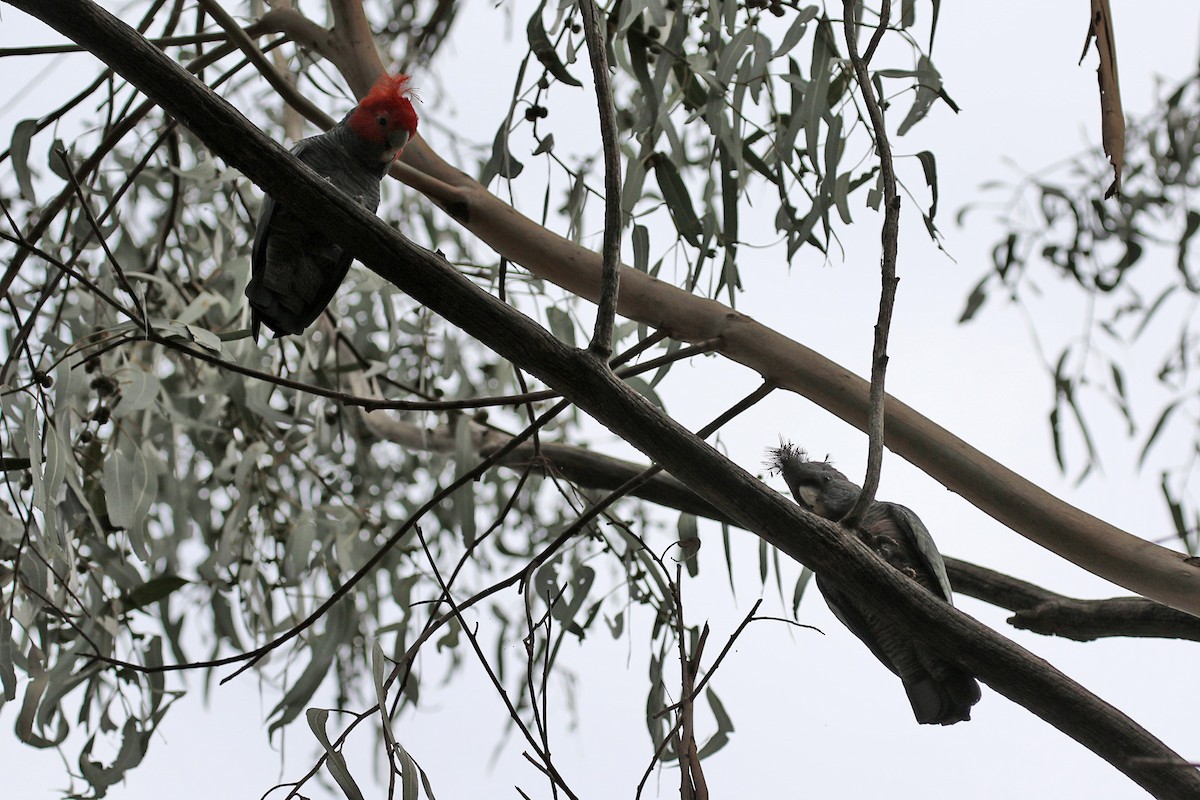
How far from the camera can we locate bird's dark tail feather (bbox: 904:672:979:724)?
138 centimetres

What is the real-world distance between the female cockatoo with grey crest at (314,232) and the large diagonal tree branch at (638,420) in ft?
1.76

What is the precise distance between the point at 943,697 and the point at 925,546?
220 millimetres

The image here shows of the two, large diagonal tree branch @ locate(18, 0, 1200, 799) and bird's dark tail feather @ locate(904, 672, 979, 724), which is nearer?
large diagonal tree branch @ locate(18, 0, 1200, 799)

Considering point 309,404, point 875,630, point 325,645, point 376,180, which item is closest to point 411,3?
point 309,404

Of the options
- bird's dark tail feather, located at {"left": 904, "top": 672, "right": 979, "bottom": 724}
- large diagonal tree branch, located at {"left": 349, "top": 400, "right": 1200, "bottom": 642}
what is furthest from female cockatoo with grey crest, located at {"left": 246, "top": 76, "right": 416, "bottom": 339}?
bird's dark tail feather, located at {"left": 904, "top": 672, "right": 979, "bottom": 724}

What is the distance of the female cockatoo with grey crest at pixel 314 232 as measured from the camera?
1.57 metres

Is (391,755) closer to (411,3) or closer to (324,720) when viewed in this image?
(324,720)

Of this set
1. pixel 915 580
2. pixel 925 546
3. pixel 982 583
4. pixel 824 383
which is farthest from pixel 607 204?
pixel 982 583

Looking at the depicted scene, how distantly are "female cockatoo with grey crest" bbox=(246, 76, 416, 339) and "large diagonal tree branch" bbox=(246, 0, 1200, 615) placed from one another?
55 millimetres

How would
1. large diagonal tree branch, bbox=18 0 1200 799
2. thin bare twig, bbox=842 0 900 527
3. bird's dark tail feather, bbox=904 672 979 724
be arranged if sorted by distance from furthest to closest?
bird's dark tail feather, bbox=904 672 979 724 → thin bare twig, bbox=842 0 900 527 → large diagonal tree branch, bbox=18 0 1200 799

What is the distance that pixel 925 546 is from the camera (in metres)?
1.50

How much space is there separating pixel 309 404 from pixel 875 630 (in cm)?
149

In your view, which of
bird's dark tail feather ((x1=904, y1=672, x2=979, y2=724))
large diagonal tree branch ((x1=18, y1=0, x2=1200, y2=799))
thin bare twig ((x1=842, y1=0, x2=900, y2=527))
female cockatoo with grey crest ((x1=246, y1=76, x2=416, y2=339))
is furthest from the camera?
female cockatoo with grey crest ((x1=246, y1=76, x2=416, y2=339))

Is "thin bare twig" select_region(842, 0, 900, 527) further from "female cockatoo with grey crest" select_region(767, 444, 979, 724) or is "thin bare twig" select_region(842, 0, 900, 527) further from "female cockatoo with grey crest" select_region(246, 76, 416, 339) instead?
"female cockatoo with grey crest" select_region(246, 76, 416, 339)
